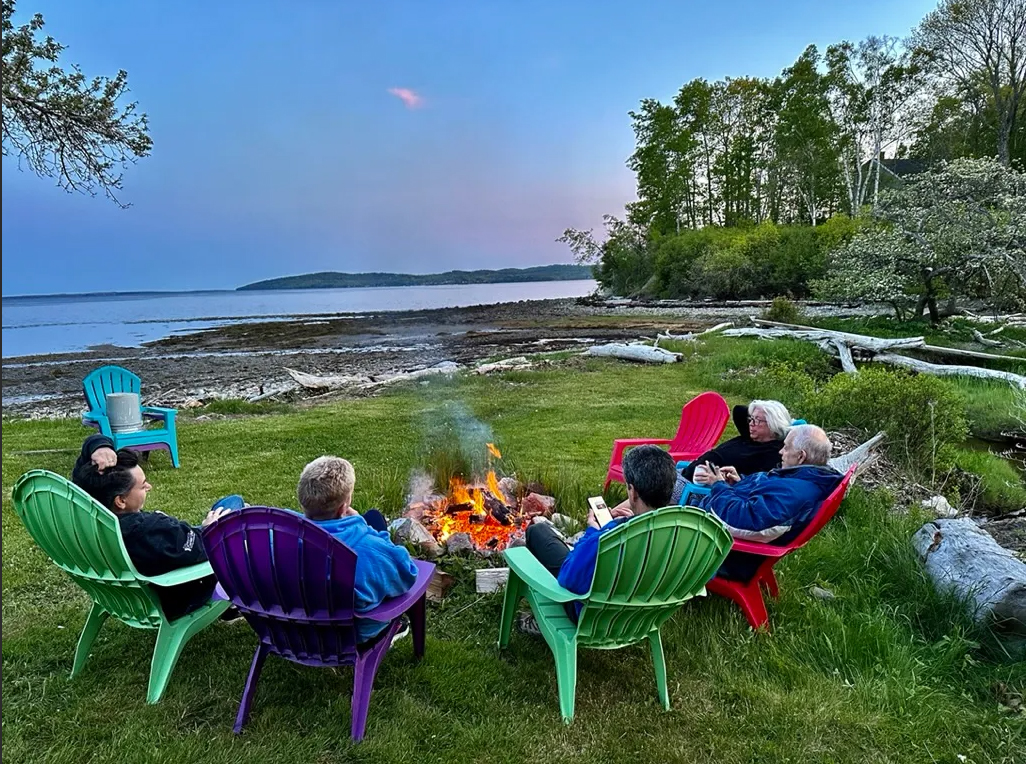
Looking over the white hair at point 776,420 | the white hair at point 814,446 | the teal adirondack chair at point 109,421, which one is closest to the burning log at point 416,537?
the white hair at point 814,446

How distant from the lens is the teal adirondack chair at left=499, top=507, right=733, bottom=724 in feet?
8.06

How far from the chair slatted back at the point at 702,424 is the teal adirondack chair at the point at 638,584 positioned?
10.2 feet

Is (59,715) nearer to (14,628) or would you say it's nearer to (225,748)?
(225,748)

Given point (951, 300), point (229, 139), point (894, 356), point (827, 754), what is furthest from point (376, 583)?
point (229, 139)

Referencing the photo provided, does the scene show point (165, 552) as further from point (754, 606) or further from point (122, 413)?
point (122, 413)

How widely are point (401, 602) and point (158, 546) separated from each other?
3.74ft

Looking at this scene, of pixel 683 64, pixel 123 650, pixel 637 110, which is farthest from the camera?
pixel 637 110

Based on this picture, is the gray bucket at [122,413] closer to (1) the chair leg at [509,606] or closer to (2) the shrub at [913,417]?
(1) the chair leg at [509,606]

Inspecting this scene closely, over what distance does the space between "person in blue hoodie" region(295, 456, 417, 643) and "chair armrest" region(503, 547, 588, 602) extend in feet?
1.80

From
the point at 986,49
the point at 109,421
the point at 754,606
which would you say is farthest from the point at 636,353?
the point at 986,49

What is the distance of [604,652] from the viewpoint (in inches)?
122

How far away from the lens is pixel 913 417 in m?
5.88

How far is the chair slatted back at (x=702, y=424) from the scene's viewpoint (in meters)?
5.62

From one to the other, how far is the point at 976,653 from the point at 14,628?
4.95m
